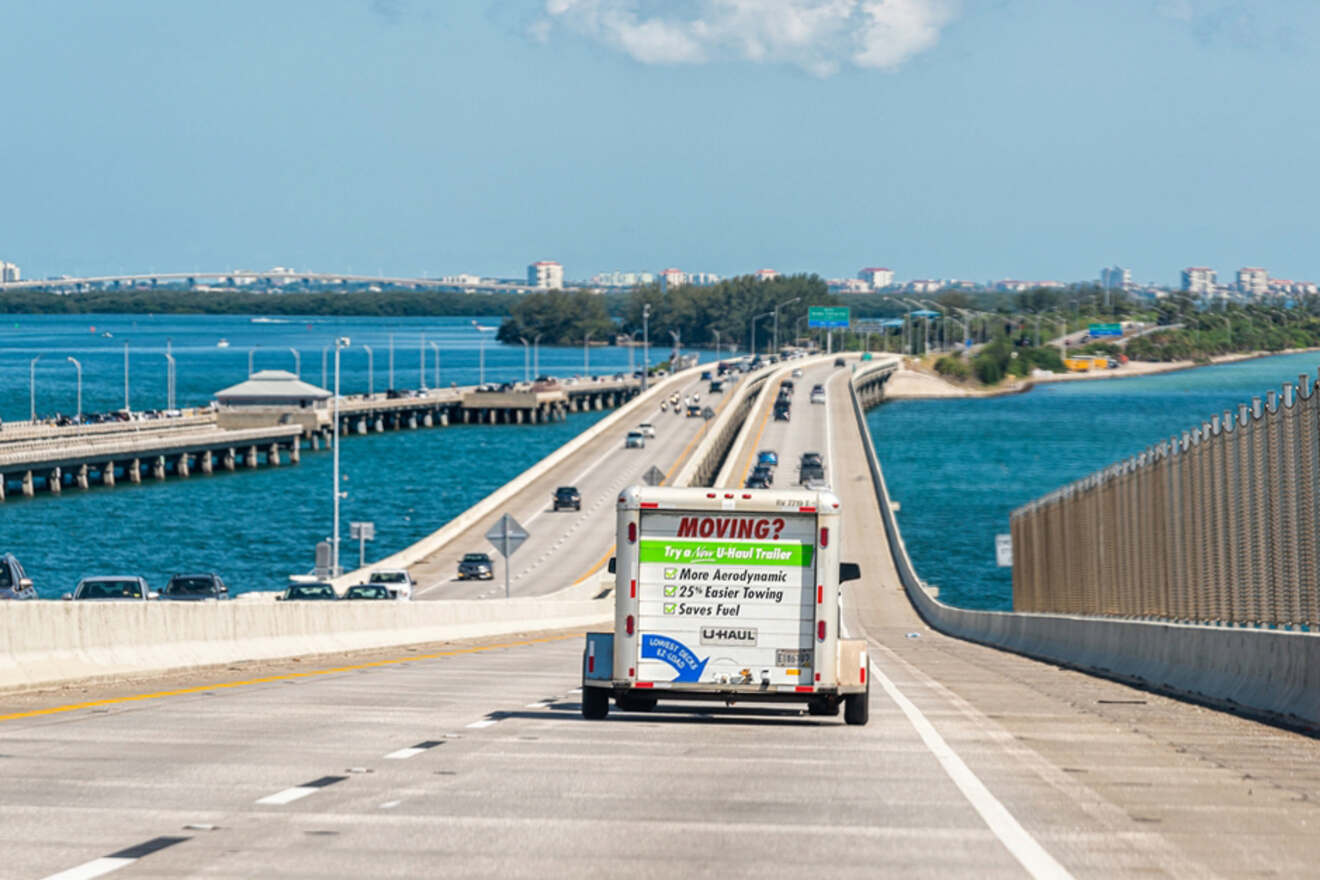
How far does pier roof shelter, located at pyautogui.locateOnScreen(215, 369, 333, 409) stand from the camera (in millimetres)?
178500

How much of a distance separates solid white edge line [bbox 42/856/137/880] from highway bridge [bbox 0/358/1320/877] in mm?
24

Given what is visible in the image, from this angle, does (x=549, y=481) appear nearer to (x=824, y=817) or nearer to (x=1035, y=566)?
(x=1035, y=566)

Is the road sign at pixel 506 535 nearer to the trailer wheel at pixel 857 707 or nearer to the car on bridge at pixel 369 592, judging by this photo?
the car on bridge at pixel 369 592

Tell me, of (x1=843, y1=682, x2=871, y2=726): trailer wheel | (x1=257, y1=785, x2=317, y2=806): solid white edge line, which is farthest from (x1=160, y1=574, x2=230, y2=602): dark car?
(x1=257, y1=785, x2=317, y2=806): solid white edge line

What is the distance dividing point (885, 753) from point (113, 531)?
10376cm

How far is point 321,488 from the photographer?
14288cm

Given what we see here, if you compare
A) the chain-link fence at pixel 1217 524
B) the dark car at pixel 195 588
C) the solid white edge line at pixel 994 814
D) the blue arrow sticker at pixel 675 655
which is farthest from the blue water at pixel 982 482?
the solid white edge line at pixel 994 814

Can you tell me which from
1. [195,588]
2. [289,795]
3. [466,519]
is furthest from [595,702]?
[466,519]

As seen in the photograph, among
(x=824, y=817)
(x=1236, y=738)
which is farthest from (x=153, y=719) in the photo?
(x=1236, y=738)

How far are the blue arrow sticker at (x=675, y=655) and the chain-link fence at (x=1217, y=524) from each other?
718 centimetres

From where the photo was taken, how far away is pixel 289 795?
1140 centimetres

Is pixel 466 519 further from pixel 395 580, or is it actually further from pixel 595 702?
pixel 595 702

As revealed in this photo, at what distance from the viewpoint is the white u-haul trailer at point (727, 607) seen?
17250 millimetres

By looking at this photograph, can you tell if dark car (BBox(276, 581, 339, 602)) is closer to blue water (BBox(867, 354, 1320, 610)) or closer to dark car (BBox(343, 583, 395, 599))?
dark car (BBox(343, 583, 395, 599))
